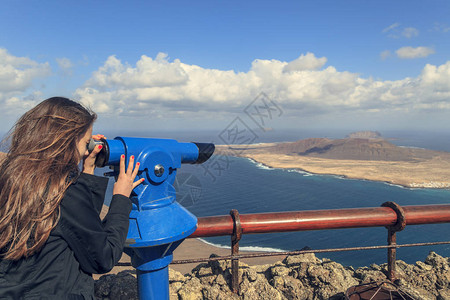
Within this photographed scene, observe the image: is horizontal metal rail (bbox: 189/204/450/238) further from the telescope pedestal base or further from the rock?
the rock

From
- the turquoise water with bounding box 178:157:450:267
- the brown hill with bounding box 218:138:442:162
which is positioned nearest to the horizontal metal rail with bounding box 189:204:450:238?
the turquoise water with bounding box 178:157:450:267

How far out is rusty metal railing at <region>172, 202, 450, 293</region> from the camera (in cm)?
207

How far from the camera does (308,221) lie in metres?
2.16

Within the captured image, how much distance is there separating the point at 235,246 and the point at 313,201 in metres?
56.8

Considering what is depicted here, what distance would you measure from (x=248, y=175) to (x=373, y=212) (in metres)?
79.7

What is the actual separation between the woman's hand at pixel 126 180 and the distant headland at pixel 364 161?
56501mm

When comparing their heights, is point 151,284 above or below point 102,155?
below

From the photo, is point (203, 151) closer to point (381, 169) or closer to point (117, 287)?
point (117, 287)

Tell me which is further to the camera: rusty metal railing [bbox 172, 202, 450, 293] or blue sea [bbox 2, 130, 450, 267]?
blue sea [bbox 2, 130, 450, 267]

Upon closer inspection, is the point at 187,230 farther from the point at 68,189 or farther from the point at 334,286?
the point at 334,286

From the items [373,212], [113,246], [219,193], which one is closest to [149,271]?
[113,246]

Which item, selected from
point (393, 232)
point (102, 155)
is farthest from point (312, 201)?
point (102, 155)

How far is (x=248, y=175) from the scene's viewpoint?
267 feet

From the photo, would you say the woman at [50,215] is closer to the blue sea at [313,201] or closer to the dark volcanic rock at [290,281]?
the dark volcanic rock at [290,281]
